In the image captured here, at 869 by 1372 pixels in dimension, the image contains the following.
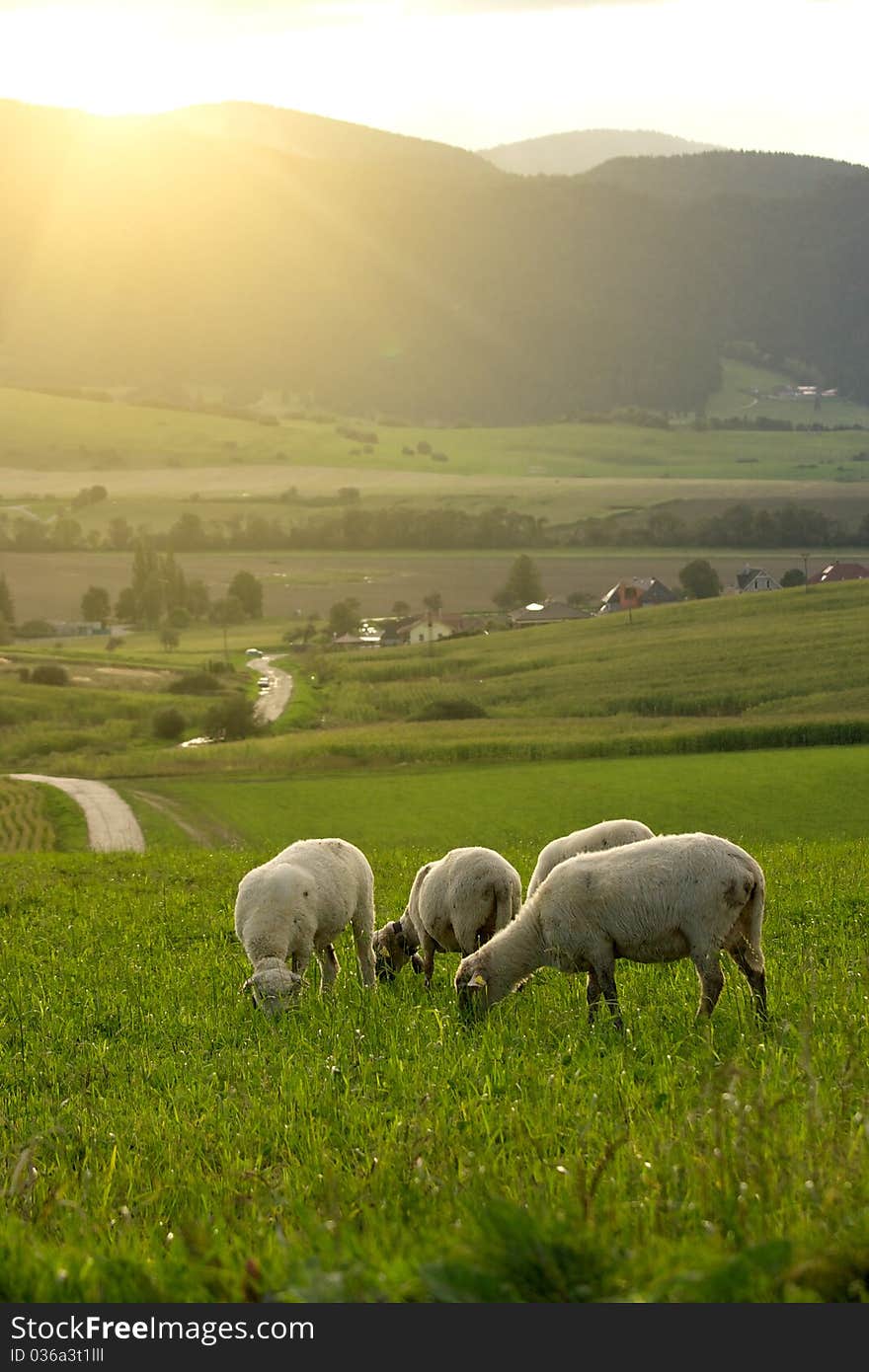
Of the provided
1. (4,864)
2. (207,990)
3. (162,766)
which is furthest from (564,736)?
(207,990)

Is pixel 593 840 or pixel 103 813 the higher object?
pixel 593 840

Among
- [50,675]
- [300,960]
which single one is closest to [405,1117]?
[300,960]

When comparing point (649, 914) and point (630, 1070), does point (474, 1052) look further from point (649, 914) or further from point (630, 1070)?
point (649, 914)

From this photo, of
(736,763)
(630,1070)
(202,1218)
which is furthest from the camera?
(736,763)

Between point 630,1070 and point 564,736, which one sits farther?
point 564,736

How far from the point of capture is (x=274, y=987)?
42.1ft

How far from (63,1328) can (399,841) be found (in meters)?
51.3

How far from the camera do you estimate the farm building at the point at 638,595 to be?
625 feet

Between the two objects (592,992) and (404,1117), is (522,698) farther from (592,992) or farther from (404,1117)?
(404,1117)

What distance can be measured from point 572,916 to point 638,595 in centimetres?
18357

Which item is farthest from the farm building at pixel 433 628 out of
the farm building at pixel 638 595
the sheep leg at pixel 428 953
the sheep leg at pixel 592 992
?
the sheep leg at pixel 592 992

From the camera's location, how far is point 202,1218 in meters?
6.52

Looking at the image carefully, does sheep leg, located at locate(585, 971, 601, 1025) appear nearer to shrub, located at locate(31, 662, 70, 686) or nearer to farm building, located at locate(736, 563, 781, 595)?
shrub, located at locate(31, 662, 70, 686)

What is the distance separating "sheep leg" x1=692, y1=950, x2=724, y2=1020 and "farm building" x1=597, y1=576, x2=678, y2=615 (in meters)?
178
